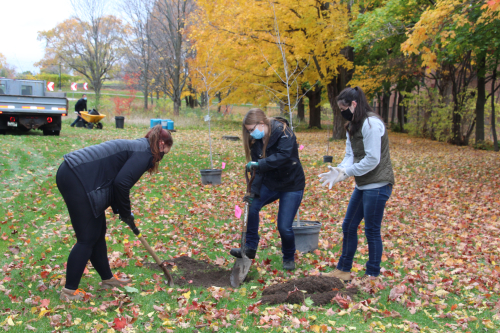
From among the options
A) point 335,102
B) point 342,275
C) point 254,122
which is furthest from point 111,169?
point 335,102

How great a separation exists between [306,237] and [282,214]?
99 centimetres

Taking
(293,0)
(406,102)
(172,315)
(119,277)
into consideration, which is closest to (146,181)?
(119,277)

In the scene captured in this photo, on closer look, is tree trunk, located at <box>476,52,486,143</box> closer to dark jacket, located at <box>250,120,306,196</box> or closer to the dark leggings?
dark jacket, located at <box>250,120,306,196</box>

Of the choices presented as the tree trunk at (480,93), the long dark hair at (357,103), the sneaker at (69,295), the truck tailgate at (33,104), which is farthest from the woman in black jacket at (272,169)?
the tree trunk at (480,93)

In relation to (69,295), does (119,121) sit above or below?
above

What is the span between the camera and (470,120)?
2027cm

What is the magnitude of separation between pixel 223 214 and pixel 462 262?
3866 millimetres

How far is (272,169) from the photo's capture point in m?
4.10

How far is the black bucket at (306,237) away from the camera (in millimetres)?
5043

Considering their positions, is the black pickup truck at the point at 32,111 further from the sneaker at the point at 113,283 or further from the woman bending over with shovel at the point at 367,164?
the woman bending over with shovel at the point at 367,164

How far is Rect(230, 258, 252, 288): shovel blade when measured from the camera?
13.9ft

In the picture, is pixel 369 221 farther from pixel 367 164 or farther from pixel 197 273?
pixel 197 273

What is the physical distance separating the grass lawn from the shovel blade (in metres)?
0.13

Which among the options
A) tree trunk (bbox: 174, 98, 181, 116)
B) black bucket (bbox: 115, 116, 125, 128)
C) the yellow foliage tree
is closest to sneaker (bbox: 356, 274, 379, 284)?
the yellow foliage tree
